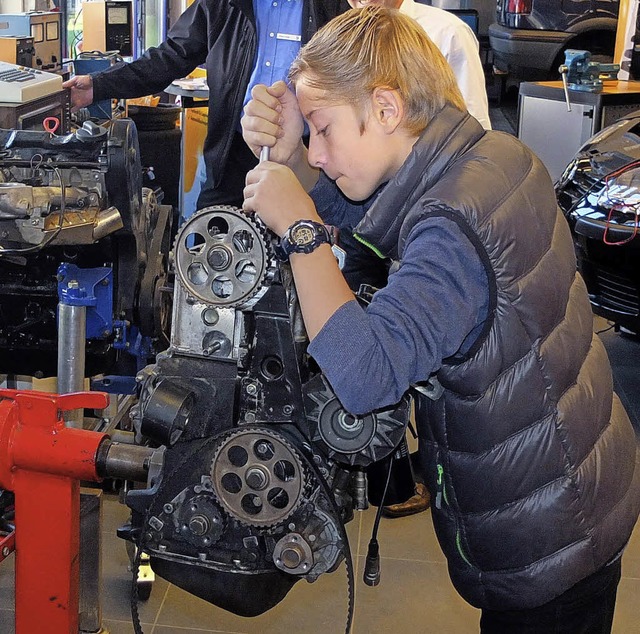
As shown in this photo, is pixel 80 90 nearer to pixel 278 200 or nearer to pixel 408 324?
pixel 278 200

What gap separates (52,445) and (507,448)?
0.69 meters

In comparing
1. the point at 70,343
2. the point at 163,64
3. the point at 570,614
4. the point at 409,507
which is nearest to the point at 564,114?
the point at 163,64

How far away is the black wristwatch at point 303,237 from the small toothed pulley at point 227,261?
64mm

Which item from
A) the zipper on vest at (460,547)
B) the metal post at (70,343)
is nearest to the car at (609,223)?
the metal post at (70,343)

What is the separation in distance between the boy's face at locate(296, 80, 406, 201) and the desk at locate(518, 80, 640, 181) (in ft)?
13.9

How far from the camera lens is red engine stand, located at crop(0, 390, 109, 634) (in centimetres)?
151

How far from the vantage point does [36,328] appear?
2.54 meters

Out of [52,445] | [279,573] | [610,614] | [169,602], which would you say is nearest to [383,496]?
[279,573]

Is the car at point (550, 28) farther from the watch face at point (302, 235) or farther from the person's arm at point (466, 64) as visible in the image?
the watch face at point (302, 235)

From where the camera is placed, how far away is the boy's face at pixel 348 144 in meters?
1.41

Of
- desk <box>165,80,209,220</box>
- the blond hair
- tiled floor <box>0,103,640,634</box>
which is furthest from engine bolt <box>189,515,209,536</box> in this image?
desk <box>165,80,209,220</box>

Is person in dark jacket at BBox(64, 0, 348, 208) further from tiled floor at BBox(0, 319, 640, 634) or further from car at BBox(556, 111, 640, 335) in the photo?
car at BBox(556, 111, 640, 335)

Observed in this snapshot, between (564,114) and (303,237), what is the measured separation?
4.75 m

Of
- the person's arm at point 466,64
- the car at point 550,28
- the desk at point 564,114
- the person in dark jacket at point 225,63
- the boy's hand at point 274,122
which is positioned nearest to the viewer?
the boy's hand at point 274,122
